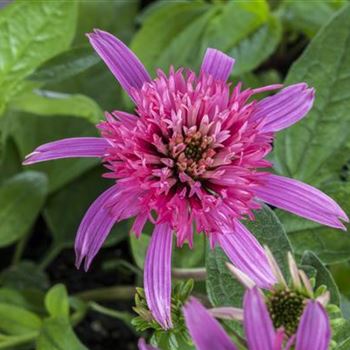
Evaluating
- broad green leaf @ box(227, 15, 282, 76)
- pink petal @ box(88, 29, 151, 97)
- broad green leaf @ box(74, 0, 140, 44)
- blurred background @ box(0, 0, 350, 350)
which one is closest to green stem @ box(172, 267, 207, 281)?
blurred background @ box(0, 0, 350, 350)

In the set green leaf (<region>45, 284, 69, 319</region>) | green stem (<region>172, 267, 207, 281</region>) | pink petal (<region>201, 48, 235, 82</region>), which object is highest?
pink petal (<region>201, 48, 235, 82</region>)

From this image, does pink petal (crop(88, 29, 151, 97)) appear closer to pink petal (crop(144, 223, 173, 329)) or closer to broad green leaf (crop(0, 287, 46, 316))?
pink petal (crop(144, 223, 173, 329))

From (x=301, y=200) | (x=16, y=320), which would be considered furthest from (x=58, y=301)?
(x=301, y=200)

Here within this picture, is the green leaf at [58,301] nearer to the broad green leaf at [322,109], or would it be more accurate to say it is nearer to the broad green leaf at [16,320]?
the broad green leaf at [16,320]

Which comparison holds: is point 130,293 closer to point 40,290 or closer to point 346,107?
point 40,290

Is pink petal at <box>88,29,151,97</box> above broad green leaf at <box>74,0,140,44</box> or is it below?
above

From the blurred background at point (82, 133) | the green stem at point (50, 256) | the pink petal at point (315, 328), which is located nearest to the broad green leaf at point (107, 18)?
the blurred background at point (82, 133)
